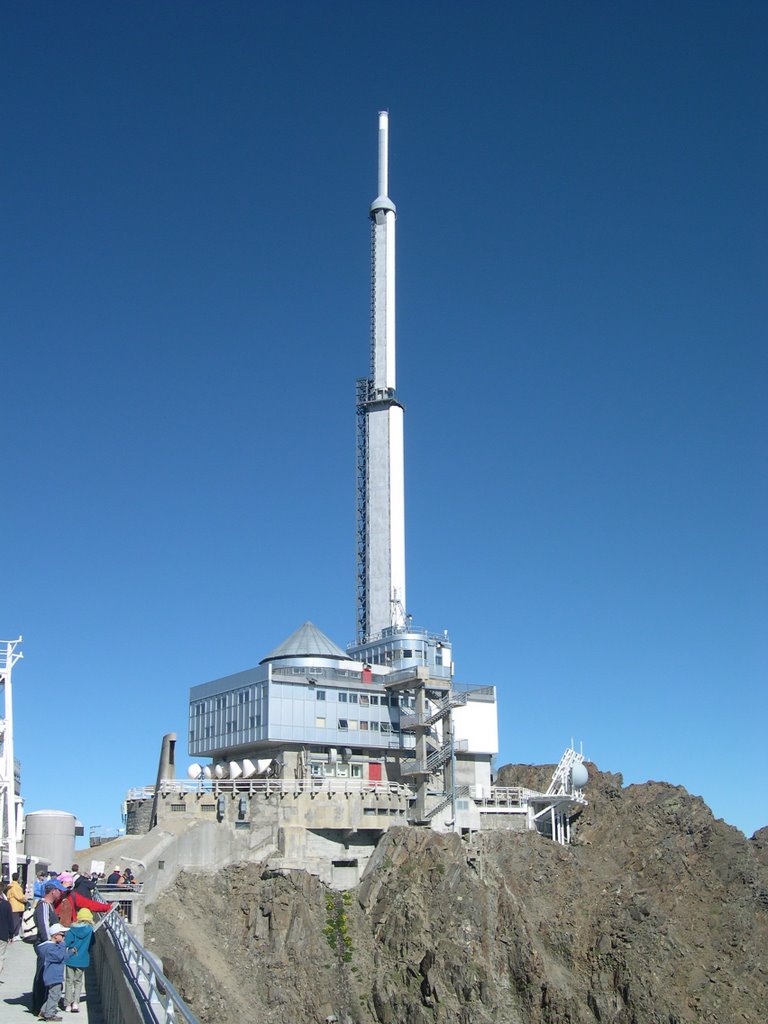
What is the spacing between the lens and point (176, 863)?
61.4 m

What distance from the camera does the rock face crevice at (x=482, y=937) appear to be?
57.8 m

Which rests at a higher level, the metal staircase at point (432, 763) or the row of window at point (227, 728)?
the row of window at point (227, 728)

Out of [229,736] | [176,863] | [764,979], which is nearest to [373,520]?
[229,736]

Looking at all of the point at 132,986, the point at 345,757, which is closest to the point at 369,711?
the point at 345,757

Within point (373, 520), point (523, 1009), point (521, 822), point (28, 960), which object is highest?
point (373, 520)

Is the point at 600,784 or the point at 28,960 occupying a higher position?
the point at 600,784

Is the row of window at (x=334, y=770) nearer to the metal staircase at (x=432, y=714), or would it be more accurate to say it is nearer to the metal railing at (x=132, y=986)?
the metal staircase at (x=432, y=714)

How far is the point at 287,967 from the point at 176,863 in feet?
27.3

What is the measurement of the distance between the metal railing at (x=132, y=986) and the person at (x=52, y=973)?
3.57 ft

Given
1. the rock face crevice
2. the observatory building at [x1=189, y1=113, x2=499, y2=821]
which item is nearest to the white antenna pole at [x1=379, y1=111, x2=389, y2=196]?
the observatory building at [x1=189, y1=113, x2=499, y2=821]

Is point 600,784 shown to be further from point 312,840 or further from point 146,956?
point 146,956

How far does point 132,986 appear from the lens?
1912 cm

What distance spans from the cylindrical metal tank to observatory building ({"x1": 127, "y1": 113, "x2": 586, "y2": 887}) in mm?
6618

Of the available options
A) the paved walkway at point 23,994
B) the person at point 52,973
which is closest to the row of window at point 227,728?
the paved walkway at point 23,994
